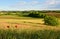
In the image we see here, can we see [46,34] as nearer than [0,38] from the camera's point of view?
No

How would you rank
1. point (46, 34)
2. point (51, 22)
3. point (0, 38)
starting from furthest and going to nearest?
1. point (51, 22)
2. point (46, 34)
3. point (0, 38)

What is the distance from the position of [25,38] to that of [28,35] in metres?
0.64

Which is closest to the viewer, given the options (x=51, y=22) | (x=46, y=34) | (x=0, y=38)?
(x=0, y=38)

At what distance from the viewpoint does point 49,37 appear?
9820mm

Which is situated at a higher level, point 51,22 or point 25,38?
point 25,38

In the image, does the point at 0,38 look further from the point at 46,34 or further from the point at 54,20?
the point at 54,20

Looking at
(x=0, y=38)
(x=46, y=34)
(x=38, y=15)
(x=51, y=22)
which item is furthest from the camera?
(x=38, y=15)

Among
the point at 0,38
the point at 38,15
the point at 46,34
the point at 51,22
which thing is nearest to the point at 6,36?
the point at 0,38

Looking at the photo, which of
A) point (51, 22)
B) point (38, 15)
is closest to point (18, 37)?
point (51, 22)

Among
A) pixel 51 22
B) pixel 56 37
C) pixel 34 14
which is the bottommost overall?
pixel 34 14

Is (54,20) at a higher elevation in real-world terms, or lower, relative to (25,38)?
lower

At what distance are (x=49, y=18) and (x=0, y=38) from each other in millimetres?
49254

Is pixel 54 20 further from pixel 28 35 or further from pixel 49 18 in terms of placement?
pixel 28 35

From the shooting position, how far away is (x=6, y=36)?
9844mm
